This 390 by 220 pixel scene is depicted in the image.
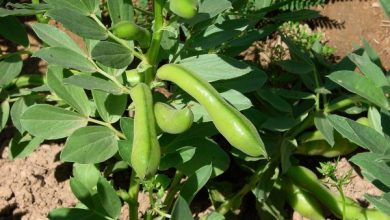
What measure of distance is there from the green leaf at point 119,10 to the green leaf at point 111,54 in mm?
118

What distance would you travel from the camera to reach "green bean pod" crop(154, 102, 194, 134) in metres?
1.54

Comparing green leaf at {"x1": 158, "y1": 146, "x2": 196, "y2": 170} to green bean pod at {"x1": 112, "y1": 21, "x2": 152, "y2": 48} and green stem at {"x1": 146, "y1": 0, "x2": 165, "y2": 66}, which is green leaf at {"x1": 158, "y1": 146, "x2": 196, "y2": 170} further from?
green bean pod at {"x1": 112, "y1": 21, "x2": 152, "y2": 48}

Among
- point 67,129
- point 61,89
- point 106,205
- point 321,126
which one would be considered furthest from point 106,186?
point 321,126

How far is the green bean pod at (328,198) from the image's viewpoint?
243 centimetres

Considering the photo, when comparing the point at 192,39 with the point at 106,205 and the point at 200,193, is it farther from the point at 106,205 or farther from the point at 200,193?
the point at 200,193

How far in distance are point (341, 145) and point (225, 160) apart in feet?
2.33

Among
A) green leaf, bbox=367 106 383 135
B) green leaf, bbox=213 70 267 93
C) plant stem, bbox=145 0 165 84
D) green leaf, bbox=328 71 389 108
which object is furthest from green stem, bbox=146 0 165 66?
green leaf, bbox=367 106 383 135

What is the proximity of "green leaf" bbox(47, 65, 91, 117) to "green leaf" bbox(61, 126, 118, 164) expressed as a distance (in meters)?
0.13

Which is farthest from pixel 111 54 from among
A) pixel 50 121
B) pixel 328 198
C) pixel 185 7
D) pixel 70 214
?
pixel 328 198

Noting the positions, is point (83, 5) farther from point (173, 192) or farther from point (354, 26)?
point (354, 26)

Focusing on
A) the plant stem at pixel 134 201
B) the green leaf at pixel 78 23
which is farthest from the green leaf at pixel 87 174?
the green leaf at pixel 78 23

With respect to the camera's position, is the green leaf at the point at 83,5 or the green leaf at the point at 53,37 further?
the green leaf at the point at 53,37

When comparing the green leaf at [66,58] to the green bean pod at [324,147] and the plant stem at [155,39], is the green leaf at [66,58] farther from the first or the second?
the green bean pod at [324,147]

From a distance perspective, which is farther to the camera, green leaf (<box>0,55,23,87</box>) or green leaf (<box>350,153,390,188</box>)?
green leaf (<box>0,55,23,87</box>)
